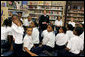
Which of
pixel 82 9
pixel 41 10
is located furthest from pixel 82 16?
pixel 41 10

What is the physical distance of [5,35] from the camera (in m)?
3.17

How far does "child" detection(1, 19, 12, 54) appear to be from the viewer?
3.14m

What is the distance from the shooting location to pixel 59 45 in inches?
127

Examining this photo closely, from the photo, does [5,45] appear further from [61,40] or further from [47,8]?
[47,8]

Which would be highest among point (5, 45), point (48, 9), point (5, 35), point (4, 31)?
point (48, 9)

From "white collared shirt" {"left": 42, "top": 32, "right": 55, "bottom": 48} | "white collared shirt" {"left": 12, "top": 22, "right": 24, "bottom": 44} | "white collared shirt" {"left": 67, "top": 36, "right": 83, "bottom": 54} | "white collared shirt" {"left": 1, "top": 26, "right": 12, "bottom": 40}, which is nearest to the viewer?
"white collared shirt" {"left": 67, "top": 36, "right": 83, "bottom": 54}

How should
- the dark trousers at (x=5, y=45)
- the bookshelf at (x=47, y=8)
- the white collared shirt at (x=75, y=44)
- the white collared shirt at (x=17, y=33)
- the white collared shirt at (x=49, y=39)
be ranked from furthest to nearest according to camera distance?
the bookshelf at (x=47, y=8)
the dark trousers at (x=5, y=45)
the white collared shirt at (x=49, y=39)
the white collared shirt at (x=17, y=33)
the white collared shirt at (x=75, y=44)

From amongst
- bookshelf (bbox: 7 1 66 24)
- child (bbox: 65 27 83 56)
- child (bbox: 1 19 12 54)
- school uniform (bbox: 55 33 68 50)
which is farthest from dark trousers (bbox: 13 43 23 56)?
bookshelf (bbox: 7 1 66 24)

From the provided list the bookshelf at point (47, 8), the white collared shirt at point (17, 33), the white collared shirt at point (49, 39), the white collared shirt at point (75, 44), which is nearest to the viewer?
the white collared shirt at point (75, 44)

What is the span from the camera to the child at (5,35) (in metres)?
3.14

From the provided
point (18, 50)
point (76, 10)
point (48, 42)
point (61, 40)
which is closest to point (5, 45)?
point (18, 50)

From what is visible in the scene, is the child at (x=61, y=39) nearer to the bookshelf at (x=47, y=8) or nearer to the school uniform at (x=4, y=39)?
the school uniform at (x=4, y=39)

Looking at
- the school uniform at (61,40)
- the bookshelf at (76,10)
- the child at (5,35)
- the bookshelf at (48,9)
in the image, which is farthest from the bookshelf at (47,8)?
the school uniform at (61,40)

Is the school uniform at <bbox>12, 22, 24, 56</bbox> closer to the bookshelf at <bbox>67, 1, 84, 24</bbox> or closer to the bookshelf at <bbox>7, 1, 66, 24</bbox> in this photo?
the bookshelf at <bbox>7, 1, 66, 24</bbox>
